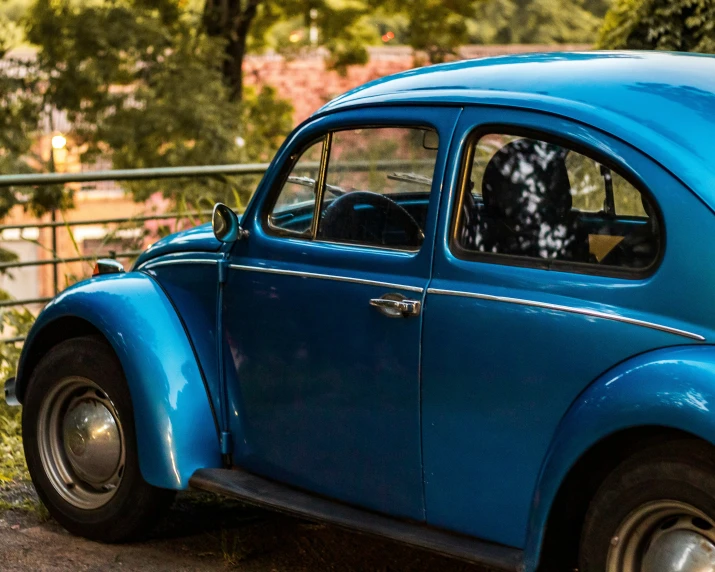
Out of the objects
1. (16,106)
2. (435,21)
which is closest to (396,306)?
(16,106)

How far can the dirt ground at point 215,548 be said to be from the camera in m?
4.34

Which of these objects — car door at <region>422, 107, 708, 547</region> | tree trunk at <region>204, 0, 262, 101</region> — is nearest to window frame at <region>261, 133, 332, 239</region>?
car door at <region>422, 107, 708, 547</region>

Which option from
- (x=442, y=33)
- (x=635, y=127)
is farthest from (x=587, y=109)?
(x=442, y=33)

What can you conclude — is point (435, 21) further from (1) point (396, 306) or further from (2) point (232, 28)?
(1) point (396, 306)

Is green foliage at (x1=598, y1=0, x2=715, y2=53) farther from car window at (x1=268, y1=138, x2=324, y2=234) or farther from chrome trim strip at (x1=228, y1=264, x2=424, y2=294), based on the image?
chrome trim strip at (x1=228, y1=264, x2=424, y2=294)

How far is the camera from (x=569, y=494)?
10.6 feet

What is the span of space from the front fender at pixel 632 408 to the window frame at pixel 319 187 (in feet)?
2.60

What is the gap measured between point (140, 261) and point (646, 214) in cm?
234

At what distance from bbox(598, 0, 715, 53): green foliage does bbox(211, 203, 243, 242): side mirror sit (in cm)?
360

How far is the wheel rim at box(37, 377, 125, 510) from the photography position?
177 inches

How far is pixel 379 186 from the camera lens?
3.94m

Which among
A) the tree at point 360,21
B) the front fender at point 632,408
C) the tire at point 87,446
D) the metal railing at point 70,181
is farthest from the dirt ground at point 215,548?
the tree at point 360,21

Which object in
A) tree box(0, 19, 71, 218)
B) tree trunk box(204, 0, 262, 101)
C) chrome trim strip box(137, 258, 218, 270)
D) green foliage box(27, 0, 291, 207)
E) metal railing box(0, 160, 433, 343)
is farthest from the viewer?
tree trunk box(204, 0, 262, 101)

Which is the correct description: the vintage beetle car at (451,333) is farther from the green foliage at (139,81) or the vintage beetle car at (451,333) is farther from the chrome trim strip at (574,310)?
the green foliage at (139,81)
